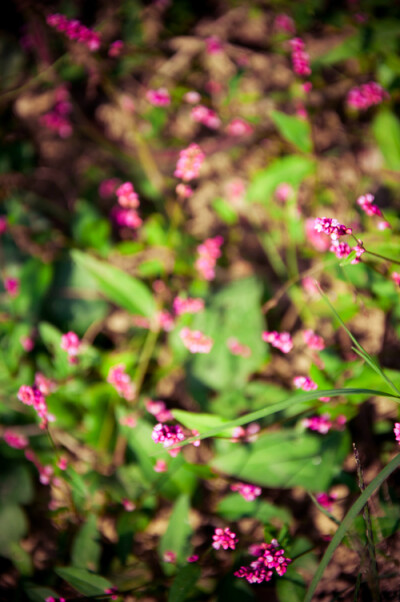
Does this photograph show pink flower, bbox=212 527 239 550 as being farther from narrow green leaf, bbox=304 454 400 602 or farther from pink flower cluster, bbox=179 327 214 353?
pink flower cluster, bbox=179 327 214 353

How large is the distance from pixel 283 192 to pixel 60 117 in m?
1.19

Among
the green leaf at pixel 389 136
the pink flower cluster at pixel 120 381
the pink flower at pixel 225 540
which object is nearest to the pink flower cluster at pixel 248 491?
the pink flower at pixel 225 540

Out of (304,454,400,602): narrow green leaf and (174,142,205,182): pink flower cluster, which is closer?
(304,454,400,602): narrow green leaf

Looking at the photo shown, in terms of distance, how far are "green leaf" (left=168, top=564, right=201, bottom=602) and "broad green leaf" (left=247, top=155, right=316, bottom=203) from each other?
4.20 ft

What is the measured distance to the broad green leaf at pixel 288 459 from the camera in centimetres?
113

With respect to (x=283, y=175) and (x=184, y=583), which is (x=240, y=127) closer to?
(x=283, y=175)

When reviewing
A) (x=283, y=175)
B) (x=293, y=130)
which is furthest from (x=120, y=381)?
(x=293, y=130)

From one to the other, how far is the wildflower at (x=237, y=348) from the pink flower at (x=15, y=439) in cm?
82

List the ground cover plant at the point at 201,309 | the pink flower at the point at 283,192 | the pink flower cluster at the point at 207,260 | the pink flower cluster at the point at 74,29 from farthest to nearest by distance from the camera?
the pink flower at the point at 283,192
the pink flower cluster at the point at 207,260
the pink flower cluster at the point at 74,29
the ground cover plant at the point at 201,309

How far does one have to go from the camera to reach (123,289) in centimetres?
148

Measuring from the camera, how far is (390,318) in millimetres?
1354

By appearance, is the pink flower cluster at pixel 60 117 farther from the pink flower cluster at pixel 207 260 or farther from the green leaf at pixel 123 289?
the pink flower cluster at pixel 207 260

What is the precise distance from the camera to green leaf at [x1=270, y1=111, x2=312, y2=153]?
143 cm

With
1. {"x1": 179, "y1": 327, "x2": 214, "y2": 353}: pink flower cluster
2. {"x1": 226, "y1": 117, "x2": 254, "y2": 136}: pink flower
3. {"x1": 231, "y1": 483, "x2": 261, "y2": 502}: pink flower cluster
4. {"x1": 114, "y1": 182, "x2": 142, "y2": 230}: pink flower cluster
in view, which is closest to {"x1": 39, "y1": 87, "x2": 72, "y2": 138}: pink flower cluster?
{"x1": 114, "y1": 182, "x2": 142, "y2": 230}: pink flower cluster
